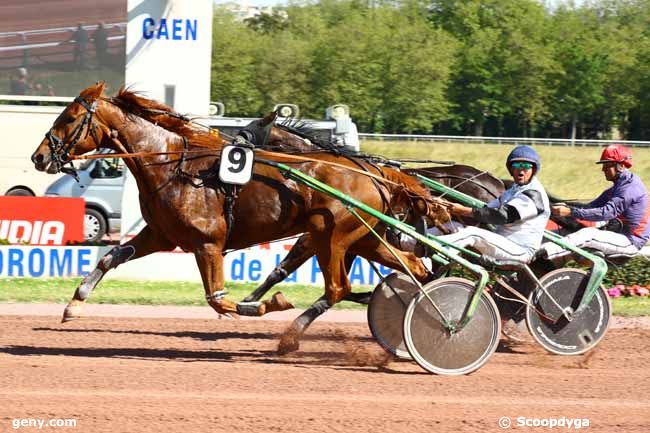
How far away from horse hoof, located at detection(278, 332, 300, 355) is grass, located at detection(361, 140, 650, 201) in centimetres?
2744

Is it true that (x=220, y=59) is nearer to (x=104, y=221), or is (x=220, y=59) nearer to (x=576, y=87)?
(x=576, y=87)

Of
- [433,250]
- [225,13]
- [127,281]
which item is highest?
[225,13]

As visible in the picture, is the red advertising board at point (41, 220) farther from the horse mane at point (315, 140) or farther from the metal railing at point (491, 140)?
the metal railing at point (491, 140)

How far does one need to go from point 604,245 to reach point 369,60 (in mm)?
45298

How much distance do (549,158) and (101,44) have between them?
77.8ft

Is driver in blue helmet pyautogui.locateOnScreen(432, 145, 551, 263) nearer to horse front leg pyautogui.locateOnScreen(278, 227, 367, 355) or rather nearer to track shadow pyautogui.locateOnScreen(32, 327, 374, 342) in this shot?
horse front leg pyautogui.locateOnScreen(278, 227, 367, 355)

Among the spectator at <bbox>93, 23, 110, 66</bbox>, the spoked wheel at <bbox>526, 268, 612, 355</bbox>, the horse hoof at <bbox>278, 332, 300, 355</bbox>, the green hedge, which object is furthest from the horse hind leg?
the spectator at <bbox>93, 23, 110, 66</bbox>

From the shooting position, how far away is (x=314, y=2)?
68875mm

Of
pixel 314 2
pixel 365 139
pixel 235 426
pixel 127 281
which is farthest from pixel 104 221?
pixel 314 2

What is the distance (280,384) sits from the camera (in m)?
7.36

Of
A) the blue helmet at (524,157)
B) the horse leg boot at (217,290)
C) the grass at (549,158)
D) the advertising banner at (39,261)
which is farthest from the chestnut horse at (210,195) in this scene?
the grass at (549,158)

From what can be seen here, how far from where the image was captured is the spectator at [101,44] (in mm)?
19031

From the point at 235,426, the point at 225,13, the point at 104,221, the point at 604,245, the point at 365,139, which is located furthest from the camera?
the point at 225,13

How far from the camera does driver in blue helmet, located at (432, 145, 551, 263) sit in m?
7.88
